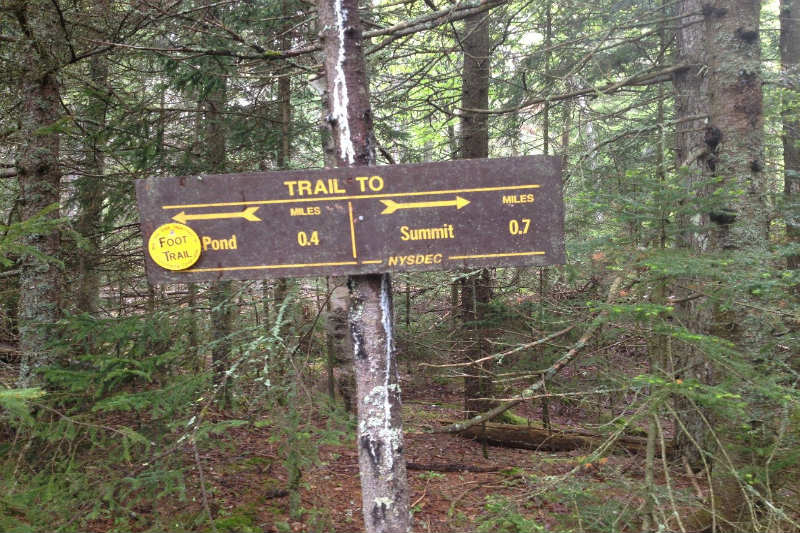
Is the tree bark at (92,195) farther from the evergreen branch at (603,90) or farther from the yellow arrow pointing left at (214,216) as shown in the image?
the evergreen branch at (603,90)

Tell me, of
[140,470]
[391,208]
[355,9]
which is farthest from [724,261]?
[140,470]

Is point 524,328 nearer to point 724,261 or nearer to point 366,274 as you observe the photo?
point 724,261

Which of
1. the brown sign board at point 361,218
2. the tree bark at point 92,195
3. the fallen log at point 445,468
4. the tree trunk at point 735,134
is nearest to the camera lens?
the brown sign board at point 361,218

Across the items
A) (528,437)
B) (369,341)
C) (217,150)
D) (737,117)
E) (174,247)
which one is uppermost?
(217,150)

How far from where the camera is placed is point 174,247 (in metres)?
2.45

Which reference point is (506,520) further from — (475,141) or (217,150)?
(217,150)

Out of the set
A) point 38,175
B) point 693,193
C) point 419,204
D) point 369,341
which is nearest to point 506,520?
point 369,341

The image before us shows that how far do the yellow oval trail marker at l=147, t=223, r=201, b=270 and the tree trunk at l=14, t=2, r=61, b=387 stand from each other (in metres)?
2.78

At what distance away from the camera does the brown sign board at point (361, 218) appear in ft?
7.68

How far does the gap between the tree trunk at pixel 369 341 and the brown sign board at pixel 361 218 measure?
26 centimetres

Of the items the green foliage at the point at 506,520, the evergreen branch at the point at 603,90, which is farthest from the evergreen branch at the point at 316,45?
the green foliage at the point at 506,520

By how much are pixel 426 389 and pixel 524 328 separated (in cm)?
390

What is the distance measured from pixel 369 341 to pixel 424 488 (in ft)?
12.8

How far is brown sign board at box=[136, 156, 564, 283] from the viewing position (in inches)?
92.1
